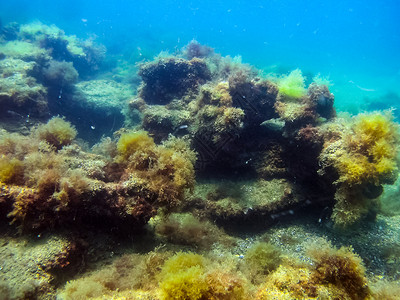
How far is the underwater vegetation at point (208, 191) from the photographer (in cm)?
326

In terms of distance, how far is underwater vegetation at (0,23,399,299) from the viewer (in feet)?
10.7

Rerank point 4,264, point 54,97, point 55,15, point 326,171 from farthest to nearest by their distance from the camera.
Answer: point 55,15 → point 54,97 → point 326,171 → point 4,264

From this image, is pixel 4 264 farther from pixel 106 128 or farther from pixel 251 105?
pixel 106 128

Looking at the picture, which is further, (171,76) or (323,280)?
(171,76)

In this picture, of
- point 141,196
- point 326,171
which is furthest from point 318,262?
point 141,196

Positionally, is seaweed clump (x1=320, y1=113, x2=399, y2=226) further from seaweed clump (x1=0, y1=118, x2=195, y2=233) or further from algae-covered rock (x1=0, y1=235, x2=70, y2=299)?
algae-covered rock (x1=0, y1=235, x2=70, y2=299)

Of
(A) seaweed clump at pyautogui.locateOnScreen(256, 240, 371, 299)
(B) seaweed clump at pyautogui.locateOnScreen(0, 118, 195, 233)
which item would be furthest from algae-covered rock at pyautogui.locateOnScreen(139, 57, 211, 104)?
(A) seaweed clump at pyautogui.locateOnScreen(256, 240, 371, 299)

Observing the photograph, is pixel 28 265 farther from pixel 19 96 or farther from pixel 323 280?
pixel 19 96

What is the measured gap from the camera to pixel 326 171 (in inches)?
216

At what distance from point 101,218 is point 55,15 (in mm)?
63564

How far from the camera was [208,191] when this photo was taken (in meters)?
6.21

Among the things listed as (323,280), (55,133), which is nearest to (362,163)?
(323,280)

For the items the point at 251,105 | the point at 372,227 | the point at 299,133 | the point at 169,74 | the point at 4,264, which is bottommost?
the point at 4,264

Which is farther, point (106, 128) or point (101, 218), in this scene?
point (106, 128)
